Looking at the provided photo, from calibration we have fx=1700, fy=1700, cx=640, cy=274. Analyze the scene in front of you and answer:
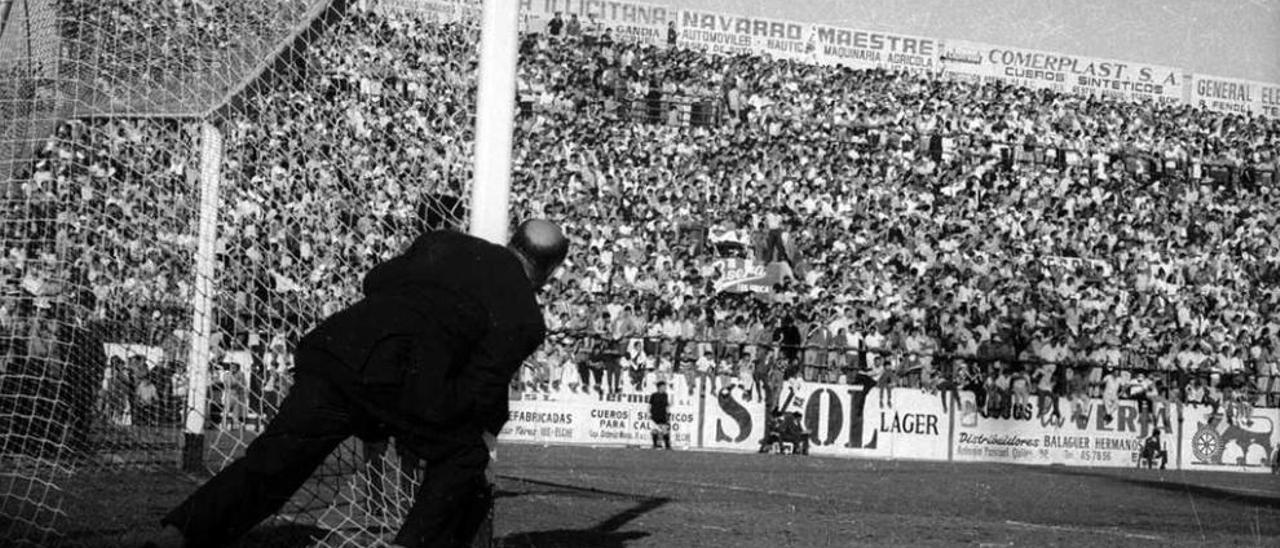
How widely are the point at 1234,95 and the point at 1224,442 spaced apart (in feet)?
91.4

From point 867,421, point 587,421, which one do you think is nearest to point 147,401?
point 587,421

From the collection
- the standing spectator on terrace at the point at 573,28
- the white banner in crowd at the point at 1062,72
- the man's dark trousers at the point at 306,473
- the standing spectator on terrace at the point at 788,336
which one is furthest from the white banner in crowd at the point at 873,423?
the white banner in crowd at the point at 1062,72

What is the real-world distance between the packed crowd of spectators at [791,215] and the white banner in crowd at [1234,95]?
4573 millimetres

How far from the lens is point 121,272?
37.8 ft

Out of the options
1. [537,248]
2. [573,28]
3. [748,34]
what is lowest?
[537,248]

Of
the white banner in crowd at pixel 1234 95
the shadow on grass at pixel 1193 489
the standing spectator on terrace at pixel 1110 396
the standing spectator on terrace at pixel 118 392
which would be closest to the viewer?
the standing spectator on terrace at pixel 118 392

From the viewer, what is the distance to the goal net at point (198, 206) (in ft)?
28.3

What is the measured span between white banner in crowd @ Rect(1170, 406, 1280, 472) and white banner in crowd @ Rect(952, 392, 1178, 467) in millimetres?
288

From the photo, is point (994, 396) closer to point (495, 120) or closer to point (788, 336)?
point (788, 336)

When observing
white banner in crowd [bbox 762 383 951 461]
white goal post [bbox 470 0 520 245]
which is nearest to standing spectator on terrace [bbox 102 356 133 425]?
white goal post [bbox 470 0 520 245]

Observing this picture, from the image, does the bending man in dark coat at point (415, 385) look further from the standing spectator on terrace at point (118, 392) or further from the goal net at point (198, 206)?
the standing spectator on terrace at point (118, 392)

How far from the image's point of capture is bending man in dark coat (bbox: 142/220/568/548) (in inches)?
202

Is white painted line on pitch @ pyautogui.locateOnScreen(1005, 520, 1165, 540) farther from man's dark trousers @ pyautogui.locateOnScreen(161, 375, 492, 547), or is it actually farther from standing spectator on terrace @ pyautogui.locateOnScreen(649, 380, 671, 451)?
standing spectator on terrace @ pyautogui.locateOnScreen(649, 380, 671, 451)

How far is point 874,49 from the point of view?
47719 mm
